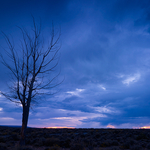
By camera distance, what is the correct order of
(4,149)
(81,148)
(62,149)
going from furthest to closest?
(62,149), (4,149), (81,148)

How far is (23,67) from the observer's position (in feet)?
36.3

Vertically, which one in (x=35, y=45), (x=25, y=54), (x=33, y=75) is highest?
(x=35, y=45)

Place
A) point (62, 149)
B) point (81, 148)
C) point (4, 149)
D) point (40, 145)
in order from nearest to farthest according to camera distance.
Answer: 1. point (81, 148)
2. point (4, 149)
3. point (62, 149)
4. point (40, 145)

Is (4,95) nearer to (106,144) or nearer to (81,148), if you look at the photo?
(81,148)

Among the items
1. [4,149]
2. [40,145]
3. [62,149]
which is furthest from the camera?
[40,145]

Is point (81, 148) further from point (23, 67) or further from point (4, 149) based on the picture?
point (23, 67)

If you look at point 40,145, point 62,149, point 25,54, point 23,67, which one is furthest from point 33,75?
point 40,145

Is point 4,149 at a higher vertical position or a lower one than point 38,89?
lower

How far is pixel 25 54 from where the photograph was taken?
36.5 feet

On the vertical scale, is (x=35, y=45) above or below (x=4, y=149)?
above

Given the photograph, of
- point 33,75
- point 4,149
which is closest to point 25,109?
point 33,75

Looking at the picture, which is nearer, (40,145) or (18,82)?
(18,82)

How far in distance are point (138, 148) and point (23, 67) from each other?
1102cm

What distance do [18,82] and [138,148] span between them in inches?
418
